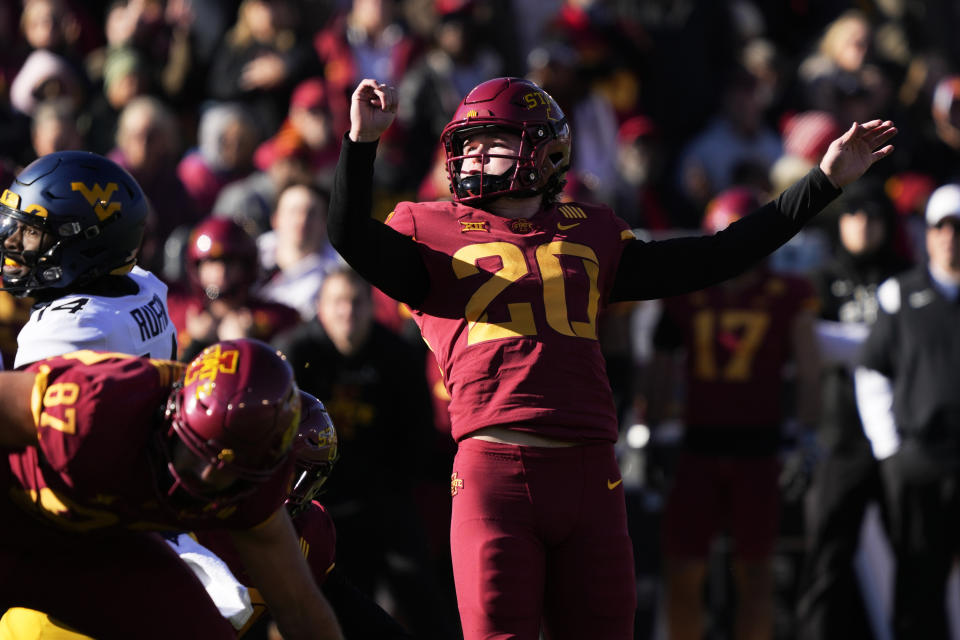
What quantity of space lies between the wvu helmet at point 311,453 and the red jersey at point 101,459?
27.2 inches

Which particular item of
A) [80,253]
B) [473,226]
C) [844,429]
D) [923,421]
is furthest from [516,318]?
[844,429]

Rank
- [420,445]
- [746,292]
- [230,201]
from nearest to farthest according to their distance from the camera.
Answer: [420,445], [746,292], [230,201]

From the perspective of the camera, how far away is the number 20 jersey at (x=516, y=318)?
13.2 ft

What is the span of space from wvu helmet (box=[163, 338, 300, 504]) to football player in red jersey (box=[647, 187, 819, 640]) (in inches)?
156

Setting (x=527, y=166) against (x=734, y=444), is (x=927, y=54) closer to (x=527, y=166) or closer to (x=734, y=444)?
(x=734, y=444)

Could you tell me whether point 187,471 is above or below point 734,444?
above

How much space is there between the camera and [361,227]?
3.92 m

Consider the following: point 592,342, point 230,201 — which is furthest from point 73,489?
point 230,201

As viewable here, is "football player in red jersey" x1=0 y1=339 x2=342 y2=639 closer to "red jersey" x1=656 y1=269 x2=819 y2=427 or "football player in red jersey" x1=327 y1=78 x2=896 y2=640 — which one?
"football player in red jersey" x1=327 y1=78 x2=896 y2=640

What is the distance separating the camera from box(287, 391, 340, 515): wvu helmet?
401 cm

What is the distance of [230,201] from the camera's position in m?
8.09

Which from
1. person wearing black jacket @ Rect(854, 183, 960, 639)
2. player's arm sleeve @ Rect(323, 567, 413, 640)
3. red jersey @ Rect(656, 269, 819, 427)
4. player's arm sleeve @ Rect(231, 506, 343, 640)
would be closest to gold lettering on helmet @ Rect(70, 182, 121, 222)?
player's arm sleeve @ Rect(323, 567, 413, 640)

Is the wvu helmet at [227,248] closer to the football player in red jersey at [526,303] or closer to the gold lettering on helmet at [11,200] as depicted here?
the gold lettering on helmet at [11,200]

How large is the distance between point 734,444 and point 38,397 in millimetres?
4329
